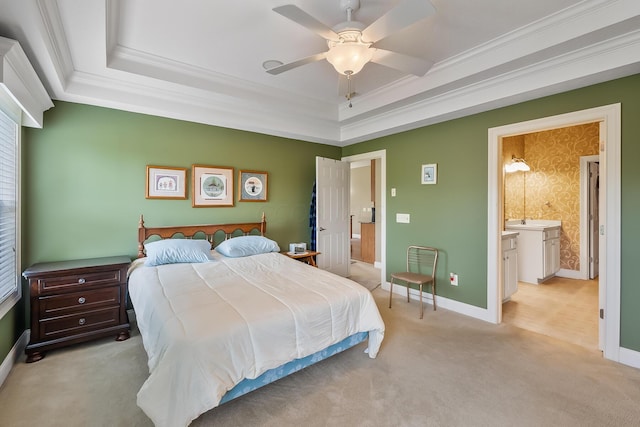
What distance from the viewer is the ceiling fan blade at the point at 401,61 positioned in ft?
6.97

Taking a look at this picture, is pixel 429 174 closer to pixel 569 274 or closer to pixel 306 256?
pixel 306 256

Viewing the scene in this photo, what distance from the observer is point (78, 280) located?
2619mm

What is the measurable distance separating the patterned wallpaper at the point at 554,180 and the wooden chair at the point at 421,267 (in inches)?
107

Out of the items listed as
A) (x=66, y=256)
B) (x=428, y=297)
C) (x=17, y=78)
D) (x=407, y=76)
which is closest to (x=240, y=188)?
(x=66, y=256)

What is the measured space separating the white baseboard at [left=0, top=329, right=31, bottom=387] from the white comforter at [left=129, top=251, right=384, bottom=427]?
0.95 m

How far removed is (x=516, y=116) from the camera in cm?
309

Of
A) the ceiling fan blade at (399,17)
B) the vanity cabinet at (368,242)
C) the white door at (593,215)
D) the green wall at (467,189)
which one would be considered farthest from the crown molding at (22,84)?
the white door at (593,215)

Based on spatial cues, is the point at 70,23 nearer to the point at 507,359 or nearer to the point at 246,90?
the point at 246,90

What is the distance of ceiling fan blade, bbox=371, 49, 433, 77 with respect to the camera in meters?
2.12

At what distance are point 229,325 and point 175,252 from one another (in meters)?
1.73

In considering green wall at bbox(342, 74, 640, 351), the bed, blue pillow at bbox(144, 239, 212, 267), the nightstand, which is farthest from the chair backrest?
blue pillow at bbox(144, 239, 212, 267)

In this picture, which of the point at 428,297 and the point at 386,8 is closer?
the point at 386,8

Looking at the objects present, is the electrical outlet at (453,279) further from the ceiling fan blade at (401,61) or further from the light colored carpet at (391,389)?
the ceiling fan blade at (401,61)

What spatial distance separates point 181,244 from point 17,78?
1.86 m
